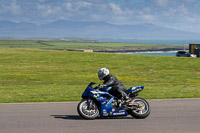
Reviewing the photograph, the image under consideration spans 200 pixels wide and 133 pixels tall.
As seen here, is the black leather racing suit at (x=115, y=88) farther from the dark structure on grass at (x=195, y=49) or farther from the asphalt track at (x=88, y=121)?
the dark structure on grass at (x=195, y=49)

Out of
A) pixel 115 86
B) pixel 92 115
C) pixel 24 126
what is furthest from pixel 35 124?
pixel 115 86

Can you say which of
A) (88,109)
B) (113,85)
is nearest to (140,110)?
(113,85)

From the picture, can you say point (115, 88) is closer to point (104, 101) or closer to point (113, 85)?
point (113, 85)

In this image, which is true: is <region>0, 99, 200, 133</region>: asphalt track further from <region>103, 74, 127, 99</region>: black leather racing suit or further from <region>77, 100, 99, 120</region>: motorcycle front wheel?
<region>103, 74, 127, 99</region>: black leather racing suit

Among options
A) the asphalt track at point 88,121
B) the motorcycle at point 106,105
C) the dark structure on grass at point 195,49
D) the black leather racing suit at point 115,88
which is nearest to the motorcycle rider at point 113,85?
the black leather racing suit at point 115,88

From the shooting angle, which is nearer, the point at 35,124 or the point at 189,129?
the point at 189,129

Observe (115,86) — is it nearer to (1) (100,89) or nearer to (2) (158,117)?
(1) (100,89)

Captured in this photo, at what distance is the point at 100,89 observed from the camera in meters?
10.0

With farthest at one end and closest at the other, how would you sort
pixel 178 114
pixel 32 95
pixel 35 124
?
pixel 32 95 → pixel 178 114 → pixel 35 124

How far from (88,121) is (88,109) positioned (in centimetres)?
43

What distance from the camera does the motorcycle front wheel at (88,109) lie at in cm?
979

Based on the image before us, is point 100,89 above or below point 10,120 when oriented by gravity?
above

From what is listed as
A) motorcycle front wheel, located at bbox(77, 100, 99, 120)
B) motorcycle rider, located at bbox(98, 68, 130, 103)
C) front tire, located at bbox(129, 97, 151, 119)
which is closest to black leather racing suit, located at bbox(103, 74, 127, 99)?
motorcycle rider, located at bbox(98, 68, 130, 103)

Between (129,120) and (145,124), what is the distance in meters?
0.78
